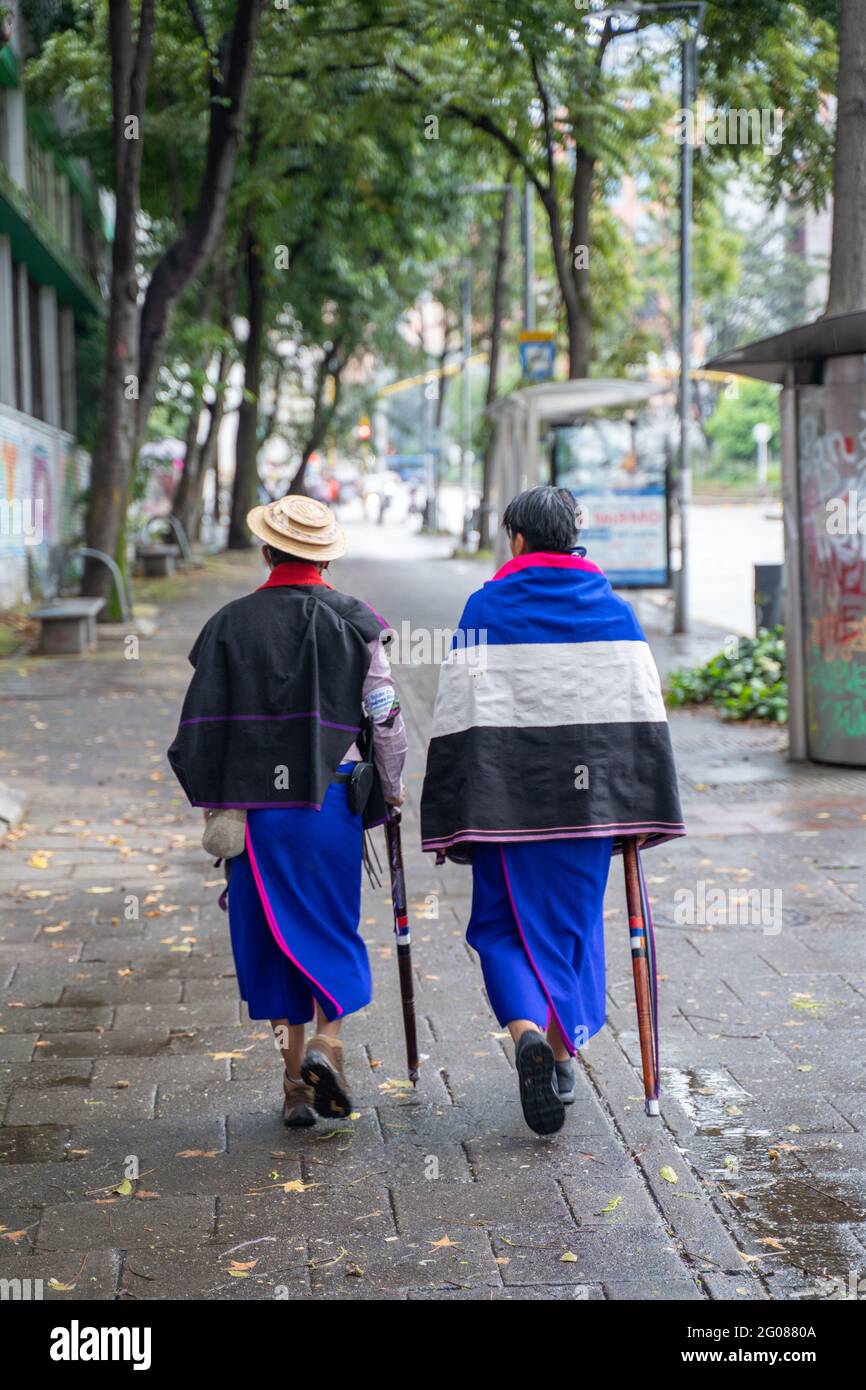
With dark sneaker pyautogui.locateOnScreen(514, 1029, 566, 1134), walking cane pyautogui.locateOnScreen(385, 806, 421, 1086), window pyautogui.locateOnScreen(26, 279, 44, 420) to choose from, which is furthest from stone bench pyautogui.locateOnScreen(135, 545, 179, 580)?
dark sneaker pyautogui.locateOnScreen(514, 1029, 566, 1134)

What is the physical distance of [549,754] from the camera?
4730 mm

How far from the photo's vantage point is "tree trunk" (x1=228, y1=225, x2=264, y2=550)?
30.8 metres

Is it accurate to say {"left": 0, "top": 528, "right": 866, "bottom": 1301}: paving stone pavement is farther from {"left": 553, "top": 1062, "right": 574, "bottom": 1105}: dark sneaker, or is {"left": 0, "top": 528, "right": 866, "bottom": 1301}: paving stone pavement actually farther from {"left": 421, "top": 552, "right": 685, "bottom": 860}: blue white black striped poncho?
{"left": 421, "top": 552, "right": 685, "bottom": 860}: blue white black striped poncho

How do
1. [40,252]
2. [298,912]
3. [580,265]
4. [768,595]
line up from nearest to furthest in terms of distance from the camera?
[298,912]
[768,595]
[580,265]
[40,252]

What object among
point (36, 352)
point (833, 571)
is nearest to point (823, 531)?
point (833, 571)

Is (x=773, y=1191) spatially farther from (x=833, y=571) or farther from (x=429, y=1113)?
(x=833, y=571)

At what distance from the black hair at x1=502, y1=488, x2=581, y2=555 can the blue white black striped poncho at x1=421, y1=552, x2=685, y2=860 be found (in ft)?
0.14

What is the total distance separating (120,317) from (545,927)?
557 inches

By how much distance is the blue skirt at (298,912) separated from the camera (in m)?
4.70

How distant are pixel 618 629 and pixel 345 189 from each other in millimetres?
23018

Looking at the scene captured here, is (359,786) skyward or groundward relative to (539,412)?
groundward

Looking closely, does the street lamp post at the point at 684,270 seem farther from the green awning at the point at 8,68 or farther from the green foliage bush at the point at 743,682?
the green awning at the point at 8,68

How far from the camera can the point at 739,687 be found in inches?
494
